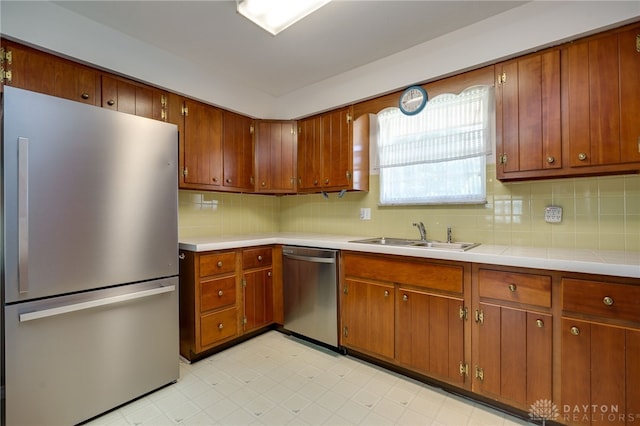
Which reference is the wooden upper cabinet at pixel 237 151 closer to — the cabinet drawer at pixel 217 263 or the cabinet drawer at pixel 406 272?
the cabinet drawer at pixel 217 263

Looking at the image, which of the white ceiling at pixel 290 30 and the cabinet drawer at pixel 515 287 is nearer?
the cabinet drawer at pixel 515 287

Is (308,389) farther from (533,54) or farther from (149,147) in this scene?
(533,54)

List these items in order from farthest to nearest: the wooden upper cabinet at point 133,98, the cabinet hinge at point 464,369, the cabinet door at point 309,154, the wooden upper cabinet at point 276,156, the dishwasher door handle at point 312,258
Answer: the wooden upper cabinet at point 276,156 → the cabinet door at point 309,154 → the dishwasher door handle at point 312,258 → the wooden upper cabinet at point 133,98 → the cabinet hinge at point 464,369

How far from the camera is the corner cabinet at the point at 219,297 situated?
231 cm

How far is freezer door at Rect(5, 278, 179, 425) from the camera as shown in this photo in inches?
56.8

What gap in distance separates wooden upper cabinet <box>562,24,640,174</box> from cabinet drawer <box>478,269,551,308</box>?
2.36ft

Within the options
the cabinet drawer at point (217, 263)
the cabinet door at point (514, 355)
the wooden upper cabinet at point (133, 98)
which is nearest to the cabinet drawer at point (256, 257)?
the cabinet drawer at point (217, 263)

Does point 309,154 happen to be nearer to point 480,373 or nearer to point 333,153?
point 333,153

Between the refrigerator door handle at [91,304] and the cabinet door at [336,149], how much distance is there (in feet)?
5.42

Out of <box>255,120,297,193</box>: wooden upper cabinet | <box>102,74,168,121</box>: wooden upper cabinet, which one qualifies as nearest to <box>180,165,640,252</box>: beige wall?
<box>255,120,297,193</box>: wooden upper cabinet

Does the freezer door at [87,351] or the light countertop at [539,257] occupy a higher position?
the light countertop at [539,257]

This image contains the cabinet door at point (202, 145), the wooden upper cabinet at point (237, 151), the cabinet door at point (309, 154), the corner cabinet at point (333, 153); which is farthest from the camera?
the cabinet door at point (309, 154)

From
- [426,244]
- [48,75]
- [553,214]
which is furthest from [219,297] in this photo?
[553,214]

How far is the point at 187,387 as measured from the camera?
199 centimetres
